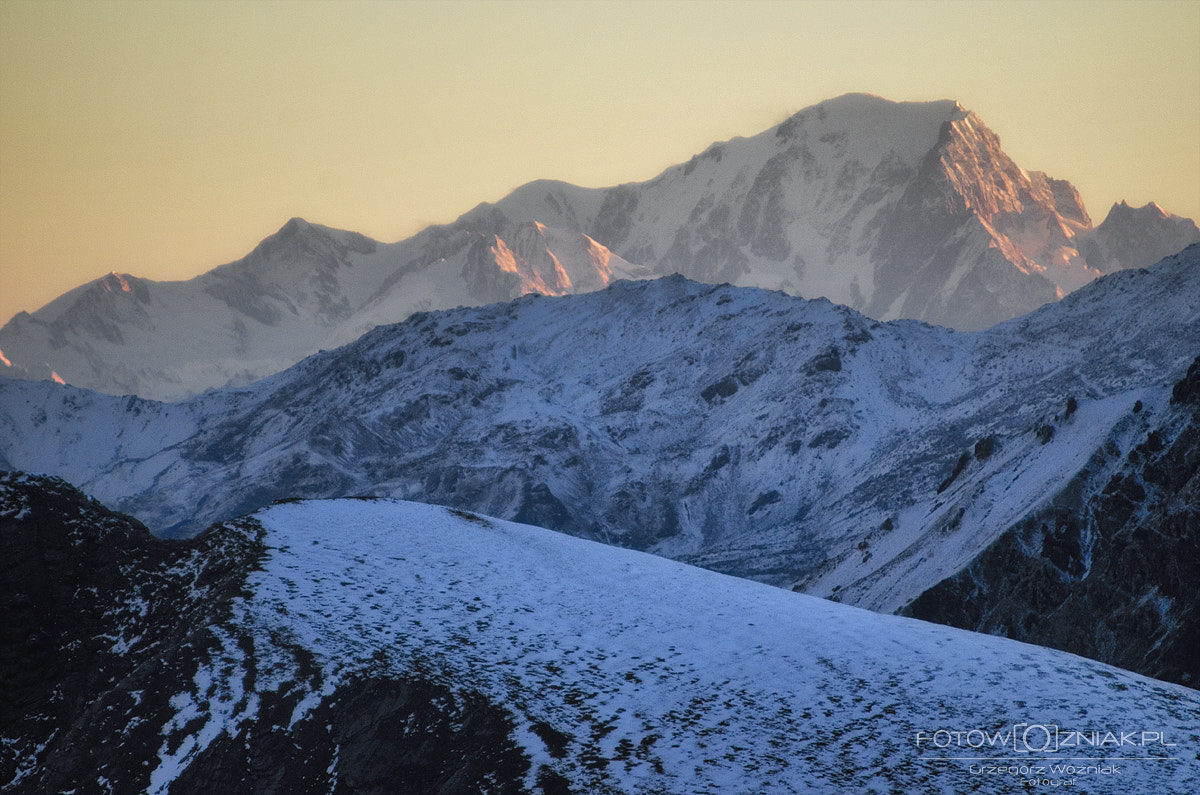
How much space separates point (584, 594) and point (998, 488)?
87680mm

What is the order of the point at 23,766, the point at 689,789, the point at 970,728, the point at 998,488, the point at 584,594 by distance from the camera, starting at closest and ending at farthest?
the point at 689,789, the point at 970,728, the point at 23,766, the point at 584,594, the point at 998,488

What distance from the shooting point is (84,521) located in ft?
138

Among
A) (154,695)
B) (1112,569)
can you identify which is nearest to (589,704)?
(154,695)

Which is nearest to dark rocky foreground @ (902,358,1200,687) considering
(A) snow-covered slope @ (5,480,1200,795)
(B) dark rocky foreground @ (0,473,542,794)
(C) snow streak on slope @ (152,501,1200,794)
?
(C) snow streak on slope @ (152,501,1200,794)

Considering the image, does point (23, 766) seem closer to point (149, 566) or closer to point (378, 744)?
point (149, 566)

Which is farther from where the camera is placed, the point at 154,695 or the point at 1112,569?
the point at 1112,569

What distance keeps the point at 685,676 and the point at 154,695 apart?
55.2 ft

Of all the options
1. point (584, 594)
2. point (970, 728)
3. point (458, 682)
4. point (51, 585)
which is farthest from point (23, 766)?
point (970, 728)

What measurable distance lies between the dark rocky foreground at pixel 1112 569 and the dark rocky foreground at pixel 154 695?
68.8m

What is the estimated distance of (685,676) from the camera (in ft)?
114

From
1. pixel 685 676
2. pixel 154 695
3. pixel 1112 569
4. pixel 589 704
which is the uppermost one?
pixel 154 695

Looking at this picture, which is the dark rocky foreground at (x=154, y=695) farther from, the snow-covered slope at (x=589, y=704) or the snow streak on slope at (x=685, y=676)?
the snow streak on slope at (x=685, y=676)

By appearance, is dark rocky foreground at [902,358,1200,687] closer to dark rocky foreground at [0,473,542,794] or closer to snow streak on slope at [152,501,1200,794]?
snow streak on slope at [152,501,1200,794]

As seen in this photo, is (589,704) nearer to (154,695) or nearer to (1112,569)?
(154,695)
